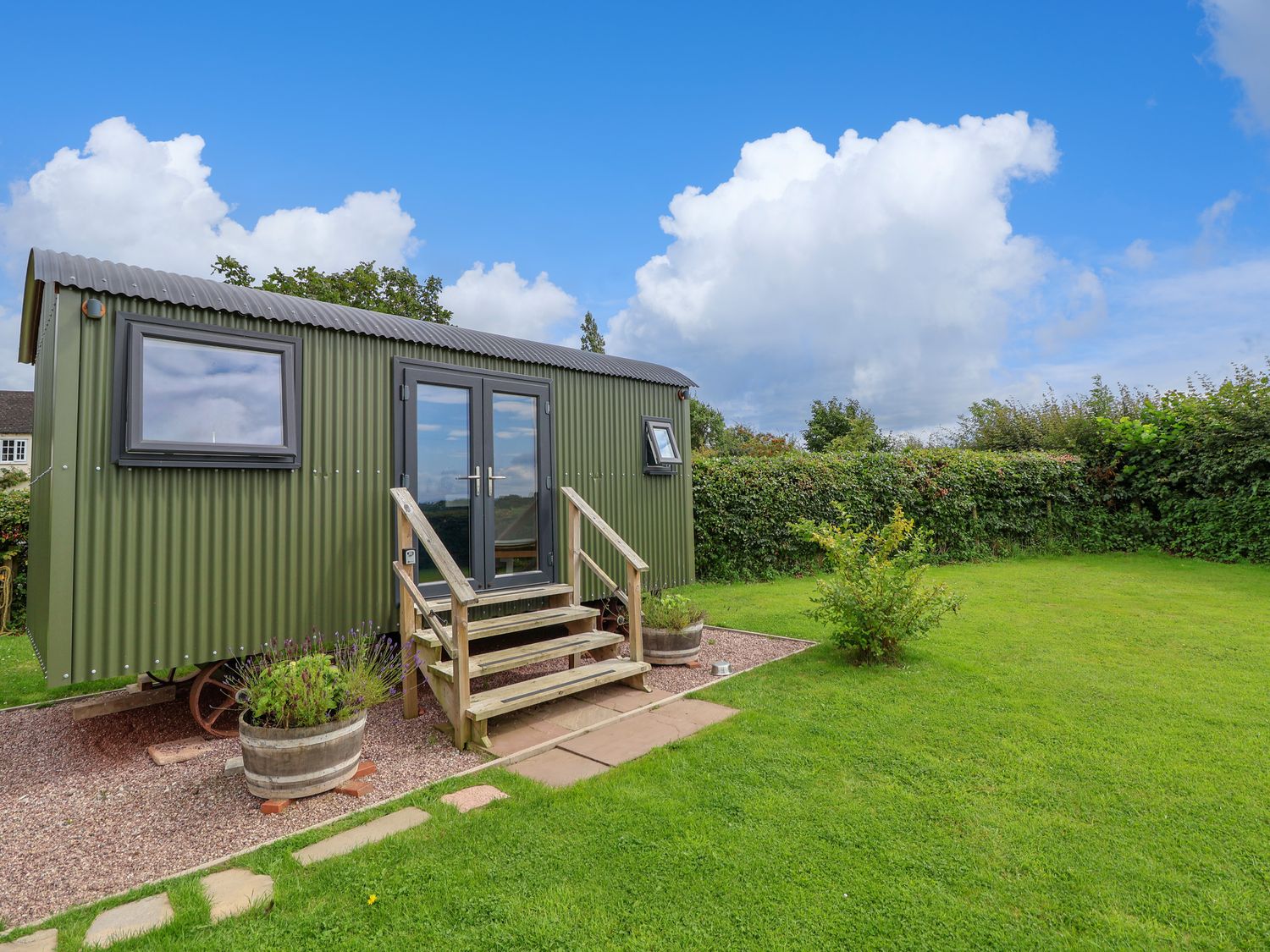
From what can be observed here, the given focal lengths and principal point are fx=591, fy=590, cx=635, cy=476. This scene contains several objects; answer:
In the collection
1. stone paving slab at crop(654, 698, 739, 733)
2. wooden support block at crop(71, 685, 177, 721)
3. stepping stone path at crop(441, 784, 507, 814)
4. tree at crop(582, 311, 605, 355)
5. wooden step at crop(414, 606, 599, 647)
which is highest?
tree at crop(582, 311, 605, 355)

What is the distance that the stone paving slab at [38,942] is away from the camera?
6.03 ft

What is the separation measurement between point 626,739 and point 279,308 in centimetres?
373

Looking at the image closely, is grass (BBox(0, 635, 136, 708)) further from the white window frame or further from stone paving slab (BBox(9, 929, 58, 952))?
the white window frame

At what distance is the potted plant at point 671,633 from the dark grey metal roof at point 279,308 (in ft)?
8.09

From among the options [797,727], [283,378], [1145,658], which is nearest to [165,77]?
[283,378]

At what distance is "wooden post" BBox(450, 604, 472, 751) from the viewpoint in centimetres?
356

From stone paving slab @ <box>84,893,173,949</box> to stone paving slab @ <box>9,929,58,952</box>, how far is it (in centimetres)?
8

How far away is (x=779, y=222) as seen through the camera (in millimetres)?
10844

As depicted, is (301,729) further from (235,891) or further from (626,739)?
(626,739)

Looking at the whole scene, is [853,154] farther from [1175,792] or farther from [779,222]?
[1175,792]

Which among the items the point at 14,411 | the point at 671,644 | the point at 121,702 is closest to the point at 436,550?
the point at 671,644

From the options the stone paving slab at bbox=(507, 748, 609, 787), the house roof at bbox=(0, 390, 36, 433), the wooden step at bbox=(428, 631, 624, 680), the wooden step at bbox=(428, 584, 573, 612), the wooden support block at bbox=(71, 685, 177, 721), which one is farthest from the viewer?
the house roof at bbox=(0, 390, 36, 433)

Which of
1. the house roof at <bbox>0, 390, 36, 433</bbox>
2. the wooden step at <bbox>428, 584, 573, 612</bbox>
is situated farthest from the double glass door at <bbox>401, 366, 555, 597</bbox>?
the house roof at <bbox>0, 390, 36, 433</bbox>

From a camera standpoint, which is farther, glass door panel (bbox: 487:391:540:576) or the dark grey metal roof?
glass door panel (bbox: 487:391:540:576)
